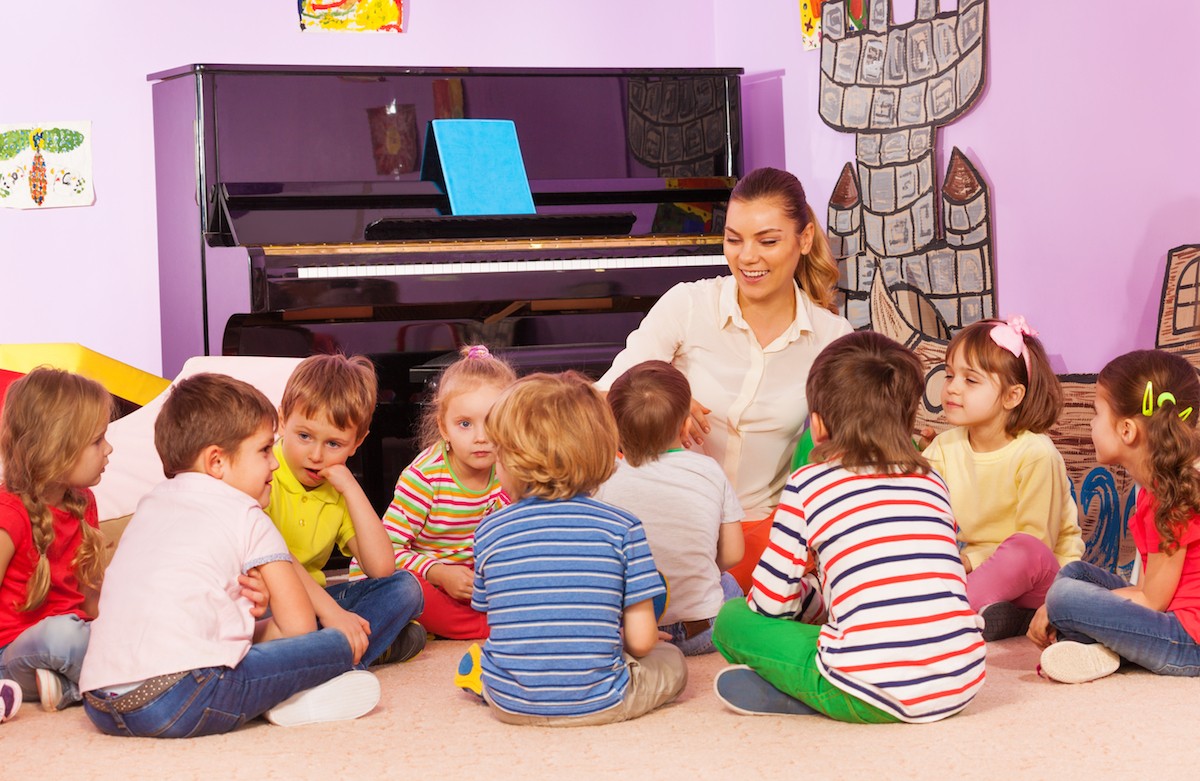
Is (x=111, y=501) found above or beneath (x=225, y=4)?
beneath

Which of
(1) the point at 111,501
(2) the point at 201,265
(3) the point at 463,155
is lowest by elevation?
(1) the point at 111,501

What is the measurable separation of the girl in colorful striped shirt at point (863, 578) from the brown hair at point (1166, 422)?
427mm

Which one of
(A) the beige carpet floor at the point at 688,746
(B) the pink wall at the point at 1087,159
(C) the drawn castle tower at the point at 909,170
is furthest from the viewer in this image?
(C) the drawn castle tower at the point at 909,170

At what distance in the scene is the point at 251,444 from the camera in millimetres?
2023

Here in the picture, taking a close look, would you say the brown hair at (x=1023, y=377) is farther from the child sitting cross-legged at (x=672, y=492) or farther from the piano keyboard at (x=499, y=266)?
the piano keyboard at (x=499, y=266)

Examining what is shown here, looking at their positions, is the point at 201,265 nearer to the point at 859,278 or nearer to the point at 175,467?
the point at 175,467

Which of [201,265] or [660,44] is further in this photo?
[660,44]

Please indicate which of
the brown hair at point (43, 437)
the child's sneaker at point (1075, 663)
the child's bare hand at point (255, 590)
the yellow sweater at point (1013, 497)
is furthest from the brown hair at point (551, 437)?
the yellow sweater at point (1013, 497)

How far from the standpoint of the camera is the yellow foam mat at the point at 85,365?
10.8 ft

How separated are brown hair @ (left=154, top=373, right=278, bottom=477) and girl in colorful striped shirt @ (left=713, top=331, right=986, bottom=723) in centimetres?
81

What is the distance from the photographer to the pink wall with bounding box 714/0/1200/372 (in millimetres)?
3008

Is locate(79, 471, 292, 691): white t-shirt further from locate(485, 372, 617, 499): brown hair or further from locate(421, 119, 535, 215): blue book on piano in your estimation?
locate(421, 119, 535, 215): blue book on piano

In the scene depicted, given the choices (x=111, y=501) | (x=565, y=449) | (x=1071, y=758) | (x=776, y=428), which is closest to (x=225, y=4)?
(x=111, y=501)

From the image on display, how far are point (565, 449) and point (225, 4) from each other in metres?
3.16
